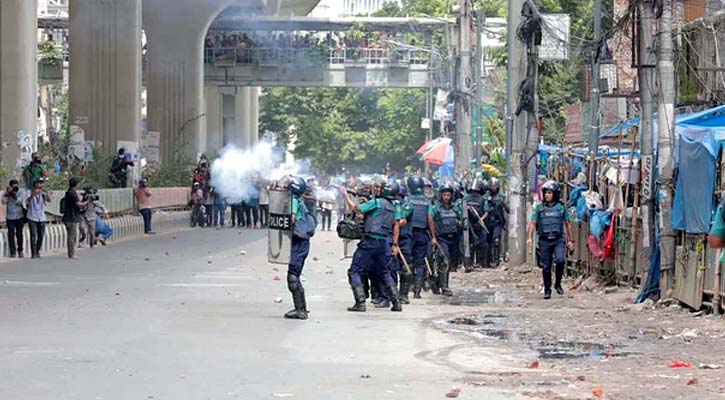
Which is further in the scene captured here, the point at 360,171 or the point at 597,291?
the point at 360,171

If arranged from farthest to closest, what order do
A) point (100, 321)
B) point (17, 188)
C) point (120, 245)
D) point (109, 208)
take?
point (109, 208)
point (120, 245)
point (17, 188)
point (100, 321)

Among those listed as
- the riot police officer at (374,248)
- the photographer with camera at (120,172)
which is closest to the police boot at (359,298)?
the riot police officer at (374,248)

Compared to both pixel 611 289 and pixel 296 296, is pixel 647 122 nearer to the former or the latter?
pixel 611 289

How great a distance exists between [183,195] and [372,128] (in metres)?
54.2

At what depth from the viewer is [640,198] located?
21984 mm

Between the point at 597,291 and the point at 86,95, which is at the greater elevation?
the point at 86,95

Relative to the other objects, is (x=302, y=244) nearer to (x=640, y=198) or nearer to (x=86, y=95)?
(x=640, y=198)

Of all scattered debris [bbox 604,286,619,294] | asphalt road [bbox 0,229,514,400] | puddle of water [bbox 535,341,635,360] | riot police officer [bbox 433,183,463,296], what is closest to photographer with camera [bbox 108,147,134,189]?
asphalt road [bbox 0,229,514,400]

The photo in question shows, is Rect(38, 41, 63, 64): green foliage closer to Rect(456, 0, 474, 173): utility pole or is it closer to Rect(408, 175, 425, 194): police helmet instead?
Rect(456, 0, 474, 173): utility pole

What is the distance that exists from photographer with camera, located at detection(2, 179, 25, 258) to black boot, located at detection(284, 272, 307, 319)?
39.9 ft

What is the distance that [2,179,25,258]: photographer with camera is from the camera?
1102 inches

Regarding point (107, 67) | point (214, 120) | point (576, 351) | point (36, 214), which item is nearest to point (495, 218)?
point (36, 214)

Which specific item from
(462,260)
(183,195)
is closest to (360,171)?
(183,195)

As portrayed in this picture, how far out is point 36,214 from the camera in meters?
28.4
